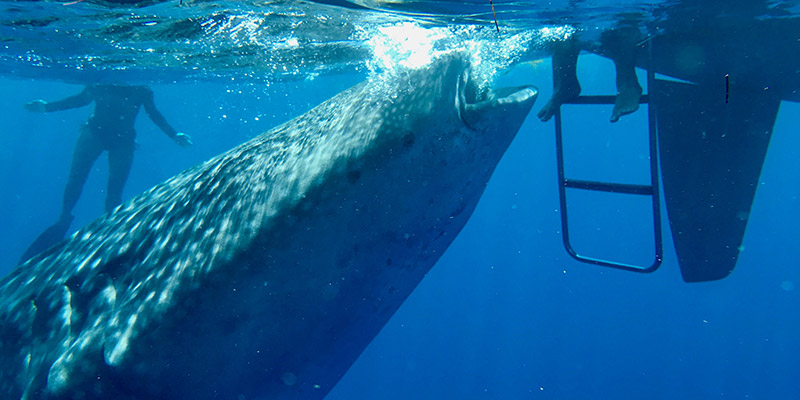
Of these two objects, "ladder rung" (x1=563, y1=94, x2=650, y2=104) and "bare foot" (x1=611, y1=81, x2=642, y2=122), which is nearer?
"bare foot" (x1=611, y1=81, x2=642, y2=122)

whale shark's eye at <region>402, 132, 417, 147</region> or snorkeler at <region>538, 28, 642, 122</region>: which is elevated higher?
whale shark's eye at <region>402, 132, 417, 147</region>

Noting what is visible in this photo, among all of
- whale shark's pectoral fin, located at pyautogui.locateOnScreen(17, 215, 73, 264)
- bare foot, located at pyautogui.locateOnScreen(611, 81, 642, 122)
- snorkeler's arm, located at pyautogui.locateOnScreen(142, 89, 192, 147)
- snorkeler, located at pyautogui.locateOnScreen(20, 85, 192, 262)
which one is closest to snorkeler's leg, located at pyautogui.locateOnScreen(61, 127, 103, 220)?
snorkeler, located at pyautogui.locateOnScreen(20, 85, 192, 262)

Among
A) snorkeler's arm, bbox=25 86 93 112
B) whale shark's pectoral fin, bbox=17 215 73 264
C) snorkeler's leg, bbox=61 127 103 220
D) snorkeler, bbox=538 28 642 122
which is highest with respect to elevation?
snorkeler's arm, bbox=25 86 93 112

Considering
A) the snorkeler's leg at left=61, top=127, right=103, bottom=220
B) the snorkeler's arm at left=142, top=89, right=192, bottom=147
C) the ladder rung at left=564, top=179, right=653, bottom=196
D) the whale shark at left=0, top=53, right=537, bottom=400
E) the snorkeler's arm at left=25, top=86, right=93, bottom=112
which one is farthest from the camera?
the snorkeler's arm at left=142, top=89, right=192, bottom=147

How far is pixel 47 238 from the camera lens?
793cm

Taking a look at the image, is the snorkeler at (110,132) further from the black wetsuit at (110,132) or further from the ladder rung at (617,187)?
the ladder rung at (617,187)

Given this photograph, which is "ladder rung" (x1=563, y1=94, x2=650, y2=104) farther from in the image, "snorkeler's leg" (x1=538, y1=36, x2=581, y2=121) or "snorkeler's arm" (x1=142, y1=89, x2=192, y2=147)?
"snorkeler's arm" (x1=142, y1=89, x2=192, y2=147)

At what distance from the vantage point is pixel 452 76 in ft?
7.62

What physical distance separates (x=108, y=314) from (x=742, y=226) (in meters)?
6.21

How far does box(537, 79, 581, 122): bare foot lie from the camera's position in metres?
4.30

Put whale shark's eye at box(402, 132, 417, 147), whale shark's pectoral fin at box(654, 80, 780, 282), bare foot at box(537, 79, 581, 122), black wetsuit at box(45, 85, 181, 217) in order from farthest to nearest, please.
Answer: black wetsuit at box(45, 85, 181, 217) → whale shark's pectoral fin at box(654, 80, 780, 282) → bare foot at box(537, 79, 581, 122) → whale shark's eye at box(402, 132, 417, 147)

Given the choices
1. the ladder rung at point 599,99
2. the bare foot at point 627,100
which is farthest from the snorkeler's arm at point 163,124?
the bare foot at point 627,100

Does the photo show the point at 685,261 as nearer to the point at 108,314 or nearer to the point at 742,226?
the point at 742,226

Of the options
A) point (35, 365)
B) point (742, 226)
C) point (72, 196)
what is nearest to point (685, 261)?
point (742, 226)
